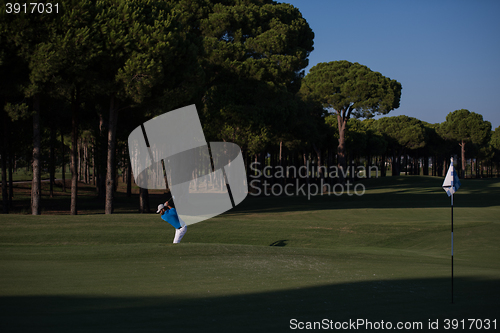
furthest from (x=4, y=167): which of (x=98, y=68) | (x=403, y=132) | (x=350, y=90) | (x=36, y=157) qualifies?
(x=403, y=132)

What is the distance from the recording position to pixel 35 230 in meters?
15.6

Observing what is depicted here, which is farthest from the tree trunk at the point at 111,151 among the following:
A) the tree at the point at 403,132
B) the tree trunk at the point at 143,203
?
the tree at the point at 403,132

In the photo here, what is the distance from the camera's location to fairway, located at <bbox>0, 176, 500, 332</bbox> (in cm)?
580

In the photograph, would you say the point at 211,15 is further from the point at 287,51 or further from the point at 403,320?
the point at 403,320

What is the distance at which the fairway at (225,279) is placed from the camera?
5805mm

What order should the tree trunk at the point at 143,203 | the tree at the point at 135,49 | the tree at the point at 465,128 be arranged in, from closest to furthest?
the tree at the point at 135,49
the tree trunk at the point at 143,203
the tree at the point at 465,128

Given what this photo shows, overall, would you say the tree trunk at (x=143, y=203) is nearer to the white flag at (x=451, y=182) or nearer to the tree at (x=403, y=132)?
the white flag at (x=451, y=182)

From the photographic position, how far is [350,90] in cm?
4722

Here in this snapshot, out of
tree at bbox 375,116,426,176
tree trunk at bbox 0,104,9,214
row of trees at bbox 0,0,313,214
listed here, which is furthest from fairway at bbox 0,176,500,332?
tree at bbox 375,116,426,176

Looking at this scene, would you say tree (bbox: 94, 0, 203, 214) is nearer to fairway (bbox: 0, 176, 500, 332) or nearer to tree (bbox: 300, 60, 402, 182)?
fairway (bbox: 0, 176, 500, 332)

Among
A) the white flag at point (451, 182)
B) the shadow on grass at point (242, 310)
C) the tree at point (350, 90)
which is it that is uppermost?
the tree at point (350, 90)

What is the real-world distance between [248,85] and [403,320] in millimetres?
29483

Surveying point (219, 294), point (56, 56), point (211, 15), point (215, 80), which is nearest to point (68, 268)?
point (219, 294)

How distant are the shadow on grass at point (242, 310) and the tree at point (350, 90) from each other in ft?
135
